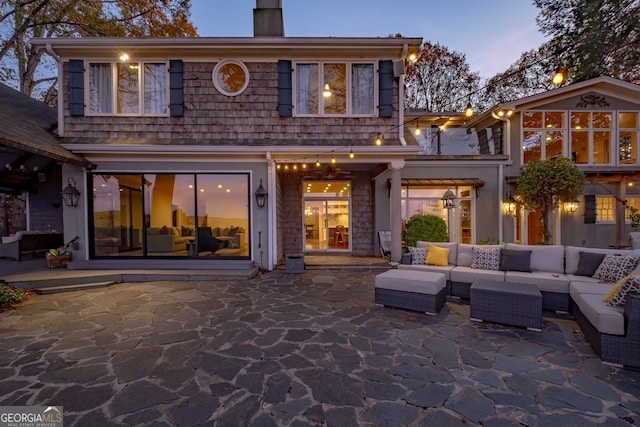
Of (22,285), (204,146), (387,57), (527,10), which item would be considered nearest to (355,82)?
(387,57)

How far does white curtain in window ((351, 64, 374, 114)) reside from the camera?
764 centimetres

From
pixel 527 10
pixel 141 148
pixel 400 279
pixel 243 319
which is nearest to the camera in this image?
pixel 243 319

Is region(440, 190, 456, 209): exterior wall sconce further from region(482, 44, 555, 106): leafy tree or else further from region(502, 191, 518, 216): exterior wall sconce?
region(482, 44, 555, 106): leafy tree

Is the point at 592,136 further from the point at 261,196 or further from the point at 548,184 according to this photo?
the point at 261,196

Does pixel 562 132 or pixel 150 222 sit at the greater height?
pixel 562 132

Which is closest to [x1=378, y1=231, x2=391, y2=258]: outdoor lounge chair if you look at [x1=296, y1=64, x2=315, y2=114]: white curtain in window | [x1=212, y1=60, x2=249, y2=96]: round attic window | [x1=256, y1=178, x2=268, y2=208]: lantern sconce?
[x1=256, y1=178, x2=268, y2=208]: lantern sconce

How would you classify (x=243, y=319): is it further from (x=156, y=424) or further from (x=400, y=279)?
(x=400, y=279)

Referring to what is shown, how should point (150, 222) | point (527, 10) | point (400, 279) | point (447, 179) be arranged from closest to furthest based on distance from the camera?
point (400, 279)
point (150, 222)
point (447, 179)
point (527, 10)

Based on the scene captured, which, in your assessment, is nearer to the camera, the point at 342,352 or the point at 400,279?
the point at 342,352

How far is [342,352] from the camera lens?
3.22 m

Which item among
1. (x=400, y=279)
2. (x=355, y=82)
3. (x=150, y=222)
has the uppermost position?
(x=355, y=82)

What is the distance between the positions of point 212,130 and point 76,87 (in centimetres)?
345

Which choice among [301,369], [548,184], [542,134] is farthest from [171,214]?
[542,134]

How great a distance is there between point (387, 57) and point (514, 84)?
13654mm
